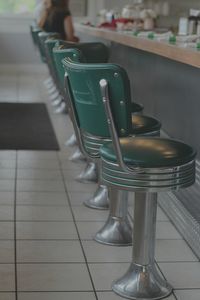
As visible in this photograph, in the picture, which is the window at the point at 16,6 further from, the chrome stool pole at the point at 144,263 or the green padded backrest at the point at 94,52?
the chrome stool pole at the point at 144,263

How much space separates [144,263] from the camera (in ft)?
8.96

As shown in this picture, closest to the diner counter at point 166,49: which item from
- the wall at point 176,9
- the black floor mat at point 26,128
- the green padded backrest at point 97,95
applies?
the green padded backrest at point 97,95

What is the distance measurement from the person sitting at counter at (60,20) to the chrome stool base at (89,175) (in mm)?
→ 3878

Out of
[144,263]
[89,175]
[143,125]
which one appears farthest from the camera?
[89,175]

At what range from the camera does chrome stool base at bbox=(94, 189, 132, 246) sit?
333 centimetres

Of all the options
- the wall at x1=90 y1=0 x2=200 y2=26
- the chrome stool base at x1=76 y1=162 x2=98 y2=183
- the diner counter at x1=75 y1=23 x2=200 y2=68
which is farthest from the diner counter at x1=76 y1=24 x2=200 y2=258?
the wall at x1=90 y1=0 x2=200 y2=26

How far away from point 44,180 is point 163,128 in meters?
0.94

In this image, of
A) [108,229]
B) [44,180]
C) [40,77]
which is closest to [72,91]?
[108,229]

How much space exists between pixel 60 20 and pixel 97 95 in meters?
5.56

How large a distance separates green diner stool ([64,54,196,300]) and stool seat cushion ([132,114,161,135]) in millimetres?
246

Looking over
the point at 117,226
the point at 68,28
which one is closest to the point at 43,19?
the point at 68,28

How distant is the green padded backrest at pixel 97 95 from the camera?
8.28ft

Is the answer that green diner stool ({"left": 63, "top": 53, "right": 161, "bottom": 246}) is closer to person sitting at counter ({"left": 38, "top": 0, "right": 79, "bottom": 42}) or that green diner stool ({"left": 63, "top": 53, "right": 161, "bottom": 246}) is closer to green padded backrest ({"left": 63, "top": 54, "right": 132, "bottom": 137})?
green padded backrest ({"left": 63, "top": 54, "right": 132, "bottom": 137})

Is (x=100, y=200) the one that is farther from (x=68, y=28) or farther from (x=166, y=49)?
(x=68, y=28)
